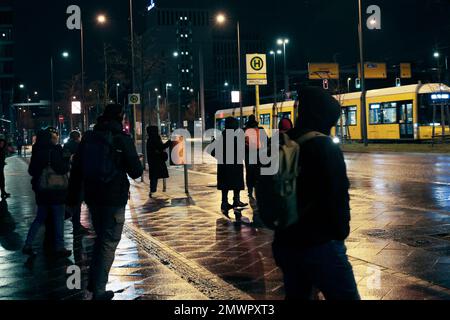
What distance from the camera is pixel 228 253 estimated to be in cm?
736

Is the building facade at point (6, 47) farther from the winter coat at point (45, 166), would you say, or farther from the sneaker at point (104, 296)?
the sneaker at point (104, 296)

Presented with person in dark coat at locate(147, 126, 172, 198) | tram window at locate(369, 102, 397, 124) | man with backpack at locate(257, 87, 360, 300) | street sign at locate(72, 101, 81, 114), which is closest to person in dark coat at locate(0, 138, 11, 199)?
person in dark coat at locate(147, 126, 172, 198)

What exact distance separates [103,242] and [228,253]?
94.7 inches

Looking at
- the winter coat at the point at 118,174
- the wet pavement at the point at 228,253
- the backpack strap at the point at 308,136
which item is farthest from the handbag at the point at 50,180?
the backpack strap at the point at 308,136

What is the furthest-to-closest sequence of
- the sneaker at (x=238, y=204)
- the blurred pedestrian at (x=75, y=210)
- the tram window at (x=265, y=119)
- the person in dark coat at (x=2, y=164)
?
1. the tram window at (x=265, y=119)
2. the person in dark coat at (x=2, y=164)
3. the sneaker at (x=238, y=204)
4. the blurred pedestrian at (x=75, y=210)

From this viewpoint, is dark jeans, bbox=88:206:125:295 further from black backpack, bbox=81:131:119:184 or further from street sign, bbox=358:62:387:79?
street sign, bbox=358:62:387:79

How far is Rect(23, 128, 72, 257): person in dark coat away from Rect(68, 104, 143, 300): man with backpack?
2.38 m

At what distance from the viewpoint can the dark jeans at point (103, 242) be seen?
5.27m

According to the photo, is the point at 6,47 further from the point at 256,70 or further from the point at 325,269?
the point at 325,269

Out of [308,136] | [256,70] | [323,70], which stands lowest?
[308,136]

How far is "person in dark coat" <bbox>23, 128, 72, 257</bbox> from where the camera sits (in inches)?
298

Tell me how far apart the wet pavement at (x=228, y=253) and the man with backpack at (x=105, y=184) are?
44cm

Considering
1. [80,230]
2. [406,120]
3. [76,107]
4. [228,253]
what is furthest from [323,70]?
[228,253]
